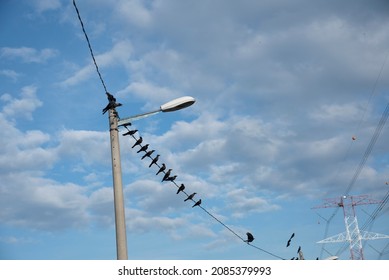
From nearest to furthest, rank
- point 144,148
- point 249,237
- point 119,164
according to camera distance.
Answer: point 119,164 → point 144,148 → point 249,237

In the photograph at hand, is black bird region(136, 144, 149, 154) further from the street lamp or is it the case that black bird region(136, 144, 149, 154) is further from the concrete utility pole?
the concrete utility pole

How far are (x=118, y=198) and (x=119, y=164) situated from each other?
0.66 m

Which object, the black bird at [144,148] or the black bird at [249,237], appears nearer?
the black bird at [144,148]

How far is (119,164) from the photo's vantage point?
723 centimetres

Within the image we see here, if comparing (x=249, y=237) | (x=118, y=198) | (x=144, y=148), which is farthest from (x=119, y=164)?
(x=249, y=237)

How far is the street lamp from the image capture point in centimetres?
670

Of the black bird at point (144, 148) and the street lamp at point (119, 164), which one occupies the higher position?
the black bird at point (144, 148)

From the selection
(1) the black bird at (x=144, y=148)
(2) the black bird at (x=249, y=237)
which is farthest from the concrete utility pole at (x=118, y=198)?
(2) the black bird at (x=249, y=237)

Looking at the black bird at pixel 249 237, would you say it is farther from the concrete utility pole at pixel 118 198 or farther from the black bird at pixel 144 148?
the concrete utility pole at pixel 118 198

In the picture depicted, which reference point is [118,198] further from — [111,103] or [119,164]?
[111,103]

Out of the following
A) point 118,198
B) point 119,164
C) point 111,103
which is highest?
point 111,103

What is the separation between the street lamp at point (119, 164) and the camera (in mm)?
6699

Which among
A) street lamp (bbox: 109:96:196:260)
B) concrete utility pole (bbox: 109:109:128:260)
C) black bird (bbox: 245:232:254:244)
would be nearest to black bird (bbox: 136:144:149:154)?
street lamp (bbox: 109:96:196:260)
